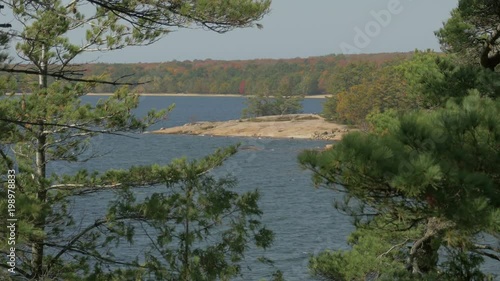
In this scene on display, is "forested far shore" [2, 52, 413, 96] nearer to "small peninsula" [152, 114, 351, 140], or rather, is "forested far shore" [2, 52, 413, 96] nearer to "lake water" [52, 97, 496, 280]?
"small peninsula" [152, 114, 351, 140]

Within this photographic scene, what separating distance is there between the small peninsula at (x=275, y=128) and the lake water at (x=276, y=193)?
181 centimetres

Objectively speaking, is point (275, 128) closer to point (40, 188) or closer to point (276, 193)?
point (276, 193)

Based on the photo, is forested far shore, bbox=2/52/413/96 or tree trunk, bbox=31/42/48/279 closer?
tree trunk, bbox=31/42/48/279

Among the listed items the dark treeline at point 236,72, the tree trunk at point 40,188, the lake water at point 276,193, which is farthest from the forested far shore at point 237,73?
the tree trunk at point 40,188

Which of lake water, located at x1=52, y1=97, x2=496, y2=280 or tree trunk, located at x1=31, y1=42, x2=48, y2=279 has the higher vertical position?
tree trunk, located at x1=31, y1=42, x2=48, y2=279

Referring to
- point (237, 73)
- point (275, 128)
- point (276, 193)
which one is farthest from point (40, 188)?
point (237, 73)

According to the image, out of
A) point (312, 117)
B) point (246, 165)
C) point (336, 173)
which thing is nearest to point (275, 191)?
point (246, 165)

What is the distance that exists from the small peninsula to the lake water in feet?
5.94

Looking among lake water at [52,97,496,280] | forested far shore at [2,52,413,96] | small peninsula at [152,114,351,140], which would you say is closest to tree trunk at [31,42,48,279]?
lake water at [52,97,496,280]

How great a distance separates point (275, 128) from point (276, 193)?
32.1 m

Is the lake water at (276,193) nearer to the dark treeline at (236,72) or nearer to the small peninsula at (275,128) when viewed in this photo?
the small peninsula at (275,128)

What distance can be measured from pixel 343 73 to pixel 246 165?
111ft

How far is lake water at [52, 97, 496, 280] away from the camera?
20781 mm

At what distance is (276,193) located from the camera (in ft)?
111
